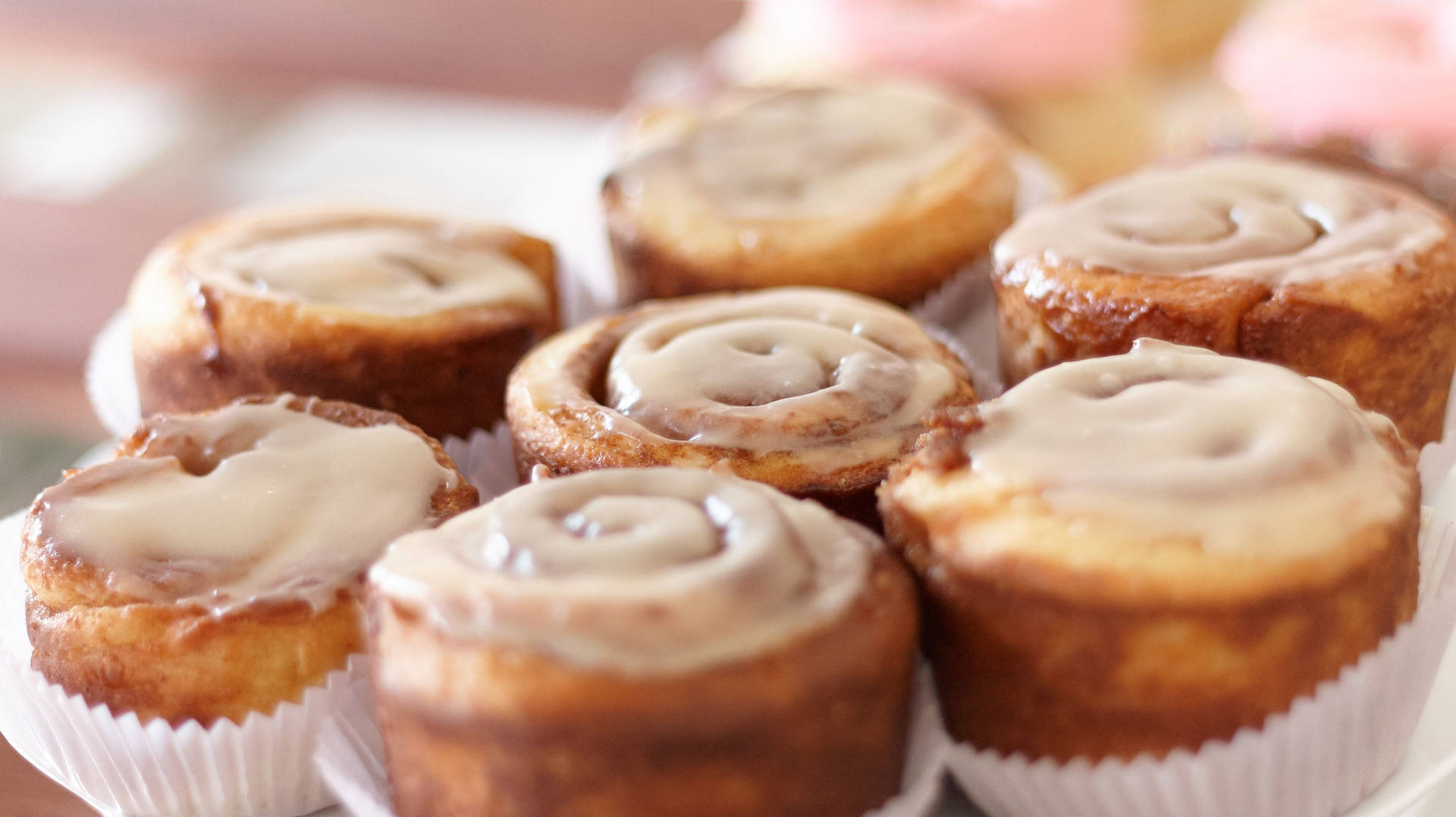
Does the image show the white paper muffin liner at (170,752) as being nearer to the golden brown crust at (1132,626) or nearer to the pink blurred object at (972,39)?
the golden brown crust at (1132,626)

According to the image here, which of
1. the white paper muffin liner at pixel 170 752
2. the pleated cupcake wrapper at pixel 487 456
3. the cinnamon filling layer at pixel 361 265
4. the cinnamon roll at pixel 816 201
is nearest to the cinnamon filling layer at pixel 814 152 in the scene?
the cinnamon roll at pixel 816 201

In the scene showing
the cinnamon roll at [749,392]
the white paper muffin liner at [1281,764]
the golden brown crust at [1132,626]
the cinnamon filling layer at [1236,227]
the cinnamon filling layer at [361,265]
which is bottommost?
the white paper muffin liner at [1281,764]

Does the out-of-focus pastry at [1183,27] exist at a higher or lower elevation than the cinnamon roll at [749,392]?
lower

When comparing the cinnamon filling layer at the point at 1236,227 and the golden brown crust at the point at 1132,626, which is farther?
the cinnamon filling layer at the point at 1236,227

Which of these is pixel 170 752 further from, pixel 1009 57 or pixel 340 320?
pixel 1009 57

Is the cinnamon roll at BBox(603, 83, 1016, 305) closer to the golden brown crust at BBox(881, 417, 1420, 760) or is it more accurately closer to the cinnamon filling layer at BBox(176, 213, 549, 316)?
the cinnamon filling layer at BBox(176, 213, 549, 316)

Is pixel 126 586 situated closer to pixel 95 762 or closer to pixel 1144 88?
pixel 95 762

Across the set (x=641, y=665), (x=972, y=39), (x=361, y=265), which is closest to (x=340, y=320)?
(x=361, y=265)
